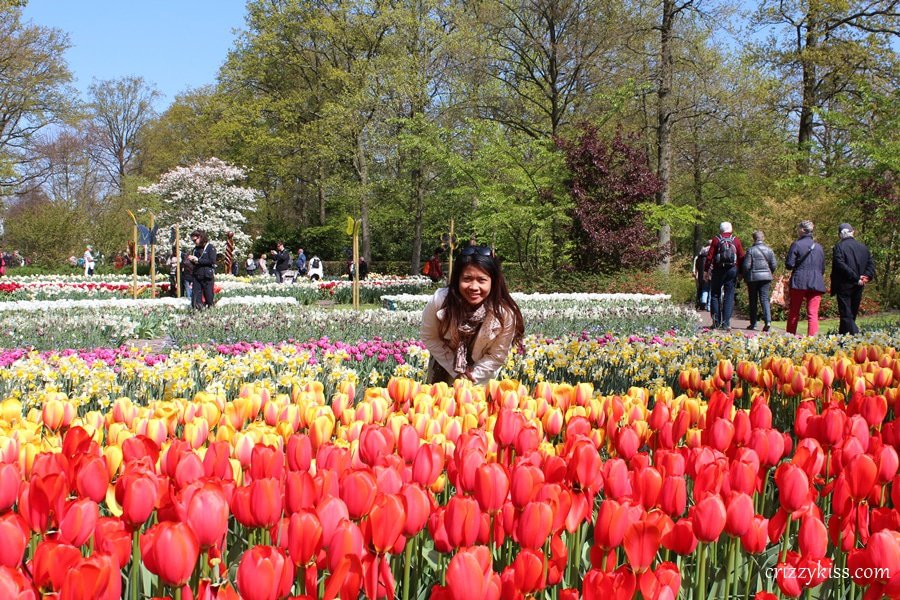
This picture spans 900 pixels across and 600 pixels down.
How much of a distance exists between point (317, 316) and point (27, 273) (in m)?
24.3

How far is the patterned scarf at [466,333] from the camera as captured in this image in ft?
13.6

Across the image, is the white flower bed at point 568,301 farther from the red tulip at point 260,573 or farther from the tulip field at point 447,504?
the red tulip at point 260,573

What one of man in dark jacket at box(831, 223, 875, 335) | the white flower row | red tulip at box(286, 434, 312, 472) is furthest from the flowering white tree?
red tulip at box(286, 434, 312, 472)

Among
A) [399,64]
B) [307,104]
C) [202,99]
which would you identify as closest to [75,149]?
[202,99]

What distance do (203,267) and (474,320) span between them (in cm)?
1032

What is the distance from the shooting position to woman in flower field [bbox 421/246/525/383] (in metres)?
4.10

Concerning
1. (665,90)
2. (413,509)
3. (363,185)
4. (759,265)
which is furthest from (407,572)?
(363,185)

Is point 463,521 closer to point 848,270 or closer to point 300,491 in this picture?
point 300,491

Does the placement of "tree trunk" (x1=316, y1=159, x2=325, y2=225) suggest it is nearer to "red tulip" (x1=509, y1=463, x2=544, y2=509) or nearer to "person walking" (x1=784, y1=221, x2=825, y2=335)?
"person walking" (x1=784, y1=221, x2=825, y2=335)

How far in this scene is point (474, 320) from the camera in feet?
13.6

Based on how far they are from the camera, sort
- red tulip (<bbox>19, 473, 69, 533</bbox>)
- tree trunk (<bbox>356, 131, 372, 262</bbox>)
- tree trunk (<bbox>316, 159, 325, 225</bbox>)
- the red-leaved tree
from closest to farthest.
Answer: red tulip (<bbox>19, 473, 69, 533</bbox>) → the red-leaved tree → tree trunk (<bbox>356, 131, 372, 262</bbox>) → tree trunk (<bbox>316, 159, 325, 225</bbox>)

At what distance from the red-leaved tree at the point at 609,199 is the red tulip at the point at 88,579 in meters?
18.2

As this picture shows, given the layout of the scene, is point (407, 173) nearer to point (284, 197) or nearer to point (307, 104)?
point (307, 104)

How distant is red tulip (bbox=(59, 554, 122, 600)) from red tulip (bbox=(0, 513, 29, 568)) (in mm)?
186
